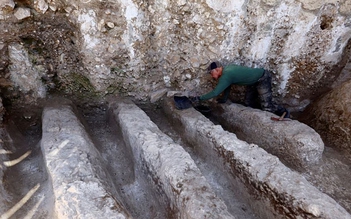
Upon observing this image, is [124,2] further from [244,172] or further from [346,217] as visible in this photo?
[346,217]

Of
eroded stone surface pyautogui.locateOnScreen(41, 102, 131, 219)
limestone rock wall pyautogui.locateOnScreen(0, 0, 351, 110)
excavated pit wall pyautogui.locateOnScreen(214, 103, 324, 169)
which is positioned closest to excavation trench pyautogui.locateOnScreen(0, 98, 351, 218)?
eroded stone surface pyautogui.locateOnScreen(41, 102, 131, 219)

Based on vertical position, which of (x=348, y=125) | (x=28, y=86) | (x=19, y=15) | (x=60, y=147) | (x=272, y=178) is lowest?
(x=348, y=125)

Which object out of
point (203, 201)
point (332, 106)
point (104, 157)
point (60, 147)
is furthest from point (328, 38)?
point (60, 147)

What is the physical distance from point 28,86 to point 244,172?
272cm

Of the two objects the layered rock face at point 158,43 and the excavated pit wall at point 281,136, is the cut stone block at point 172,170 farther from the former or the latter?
the excavated pit wall at point 281,136

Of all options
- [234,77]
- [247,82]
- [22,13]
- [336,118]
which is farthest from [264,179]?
[22,13]

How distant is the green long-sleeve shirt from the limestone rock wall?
237 mm

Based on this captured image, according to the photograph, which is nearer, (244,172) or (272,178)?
(272,178)

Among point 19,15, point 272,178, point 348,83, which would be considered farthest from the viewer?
point 348,83

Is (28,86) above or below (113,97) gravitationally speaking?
above

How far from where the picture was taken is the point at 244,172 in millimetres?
2572

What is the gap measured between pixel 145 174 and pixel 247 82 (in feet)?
6.61

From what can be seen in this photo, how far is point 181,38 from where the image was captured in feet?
12.0

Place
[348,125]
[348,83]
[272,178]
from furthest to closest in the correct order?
[348,83] < [348,125] < [272,178]
